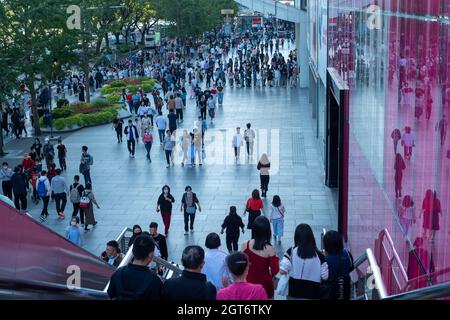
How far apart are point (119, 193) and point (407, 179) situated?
1244 centimetres

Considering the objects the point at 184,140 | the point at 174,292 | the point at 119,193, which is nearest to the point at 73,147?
the point at 184,140

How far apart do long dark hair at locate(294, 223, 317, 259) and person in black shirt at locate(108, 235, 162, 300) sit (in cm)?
155

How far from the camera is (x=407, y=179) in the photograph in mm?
7148

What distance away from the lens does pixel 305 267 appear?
6137 mm

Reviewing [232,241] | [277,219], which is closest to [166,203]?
[232,241]

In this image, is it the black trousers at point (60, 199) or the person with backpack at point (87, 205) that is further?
the black trousers at point (60, 199)

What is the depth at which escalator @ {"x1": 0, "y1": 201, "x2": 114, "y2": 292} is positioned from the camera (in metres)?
5.79

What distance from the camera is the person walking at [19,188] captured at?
55.4 ft

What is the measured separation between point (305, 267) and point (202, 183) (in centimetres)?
1344

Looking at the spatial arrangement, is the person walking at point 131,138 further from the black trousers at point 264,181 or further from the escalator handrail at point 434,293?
the escalator handrail at point 434,293

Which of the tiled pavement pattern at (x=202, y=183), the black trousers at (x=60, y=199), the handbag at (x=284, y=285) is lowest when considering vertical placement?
the tiled pavement pattern at (x=202, y=183)

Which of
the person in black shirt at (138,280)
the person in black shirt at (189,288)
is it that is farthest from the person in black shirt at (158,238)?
the person in black shirt at (189,288)

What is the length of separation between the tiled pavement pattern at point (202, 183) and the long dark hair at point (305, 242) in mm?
7750

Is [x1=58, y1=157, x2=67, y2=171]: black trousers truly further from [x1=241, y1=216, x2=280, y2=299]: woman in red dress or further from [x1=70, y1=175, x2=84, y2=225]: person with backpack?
[x1=241, y1=216, x2=280, y2=299]: woman in red dress
